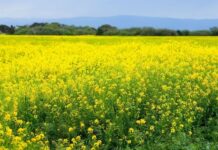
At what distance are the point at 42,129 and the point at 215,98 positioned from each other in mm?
3133

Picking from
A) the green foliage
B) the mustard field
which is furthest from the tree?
the mustard field

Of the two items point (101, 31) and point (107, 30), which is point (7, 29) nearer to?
point (101, 31)

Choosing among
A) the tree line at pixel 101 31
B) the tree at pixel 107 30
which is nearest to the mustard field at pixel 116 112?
the tree line at pixel 101 31

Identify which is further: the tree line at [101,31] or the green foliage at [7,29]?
the green foliage at [7,29]

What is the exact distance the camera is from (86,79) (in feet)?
33.6

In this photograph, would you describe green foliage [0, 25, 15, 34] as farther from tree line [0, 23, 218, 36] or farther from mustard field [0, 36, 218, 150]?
mustard field [0, 36, 218, 150]

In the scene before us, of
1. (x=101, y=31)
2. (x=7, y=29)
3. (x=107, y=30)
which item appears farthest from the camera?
(x=7, y=29)

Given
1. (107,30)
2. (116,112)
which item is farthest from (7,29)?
(116,112)

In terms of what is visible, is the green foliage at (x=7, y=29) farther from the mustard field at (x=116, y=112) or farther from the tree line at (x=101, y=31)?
the mustard field at (x=116, y=112)

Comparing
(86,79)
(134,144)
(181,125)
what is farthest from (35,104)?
(181,125)

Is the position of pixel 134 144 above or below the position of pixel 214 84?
below

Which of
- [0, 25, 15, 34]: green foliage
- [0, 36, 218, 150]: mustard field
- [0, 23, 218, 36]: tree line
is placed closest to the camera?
[0, 36, 218, 150]: mustard field

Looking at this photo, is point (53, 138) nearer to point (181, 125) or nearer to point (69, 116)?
point (69, 116)

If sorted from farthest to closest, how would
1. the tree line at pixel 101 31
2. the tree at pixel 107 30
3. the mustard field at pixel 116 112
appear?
the tree at pixel 107 30 → the tree line at pixel 101 31 → the mustard field at pixel 116 112
